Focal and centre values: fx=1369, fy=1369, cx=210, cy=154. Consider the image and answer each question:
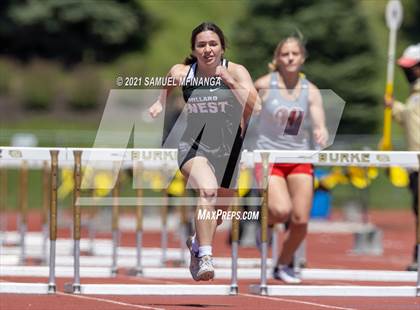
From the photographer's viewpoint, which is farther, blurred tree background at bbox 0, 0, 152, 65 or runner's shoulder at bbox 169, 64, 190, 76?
blurred tree background at bbox 0, 0, 152, 65

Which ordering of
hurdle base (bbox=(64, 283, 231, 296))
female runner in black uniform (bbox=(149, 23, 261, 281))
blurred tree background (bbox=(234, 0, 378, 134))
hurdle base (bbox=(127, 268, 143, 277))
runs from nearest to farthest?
female runner in black uniform (bbox=(149, 23, 261, 281)) < hurdle base (bbox=(64, 283, 231, 296)) < hurdle base (bbox=(127, 268, 143, 277)) < blurred tree background (bbox=(234, 0, 378, 134))

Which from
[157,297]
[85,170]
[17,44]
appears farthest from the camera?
[17,44]

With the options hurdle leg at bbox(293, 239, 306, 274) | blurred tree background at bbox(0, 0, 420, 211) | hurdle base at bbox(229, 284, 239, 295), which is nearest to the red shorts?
hurdle leg at bbox(293, 239, 306, 274)

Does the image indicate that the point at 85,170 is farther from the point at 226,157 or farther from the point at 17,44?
the point at 17,44

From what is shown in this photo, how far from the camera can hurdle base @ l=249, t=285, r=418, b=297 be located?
1107cm

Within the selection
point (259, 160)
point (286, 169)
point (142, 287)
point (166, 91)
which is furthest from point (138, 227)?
point (166, 91)

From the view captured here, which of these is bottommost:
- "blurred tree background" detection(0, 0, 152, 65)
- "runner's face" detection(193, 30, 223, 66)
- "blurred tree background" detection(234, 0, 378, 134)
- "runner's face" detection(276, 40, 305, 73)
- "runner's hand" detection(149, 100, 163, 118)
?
"runner's hand" detection(149, 100, 163, 118)

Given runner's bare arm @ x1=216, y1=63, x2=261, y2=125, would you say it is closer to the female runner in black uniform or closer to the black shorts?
the female runner in black uniform

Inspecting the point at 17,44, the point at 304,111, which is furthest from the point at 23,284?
the point at 17,44

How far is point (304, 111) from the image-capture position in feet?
40.7

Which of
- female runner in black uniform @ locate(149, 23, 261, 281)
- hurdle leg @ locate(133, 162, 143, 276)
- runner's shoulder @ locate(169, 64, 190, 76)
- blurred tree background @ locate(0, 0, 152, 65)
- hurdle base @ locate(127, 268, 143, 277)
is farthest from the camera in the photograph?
blurred tree background @ locate(0, 0, 152, 65)

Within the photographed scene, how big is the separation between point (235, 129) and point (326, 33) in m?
28.9

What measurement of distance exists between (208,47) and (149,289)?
2.16 m

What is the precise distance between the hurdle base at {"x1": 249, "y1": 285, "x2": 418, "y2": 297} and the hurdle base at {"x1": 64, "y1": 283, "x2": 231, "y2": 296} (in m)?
0.35
